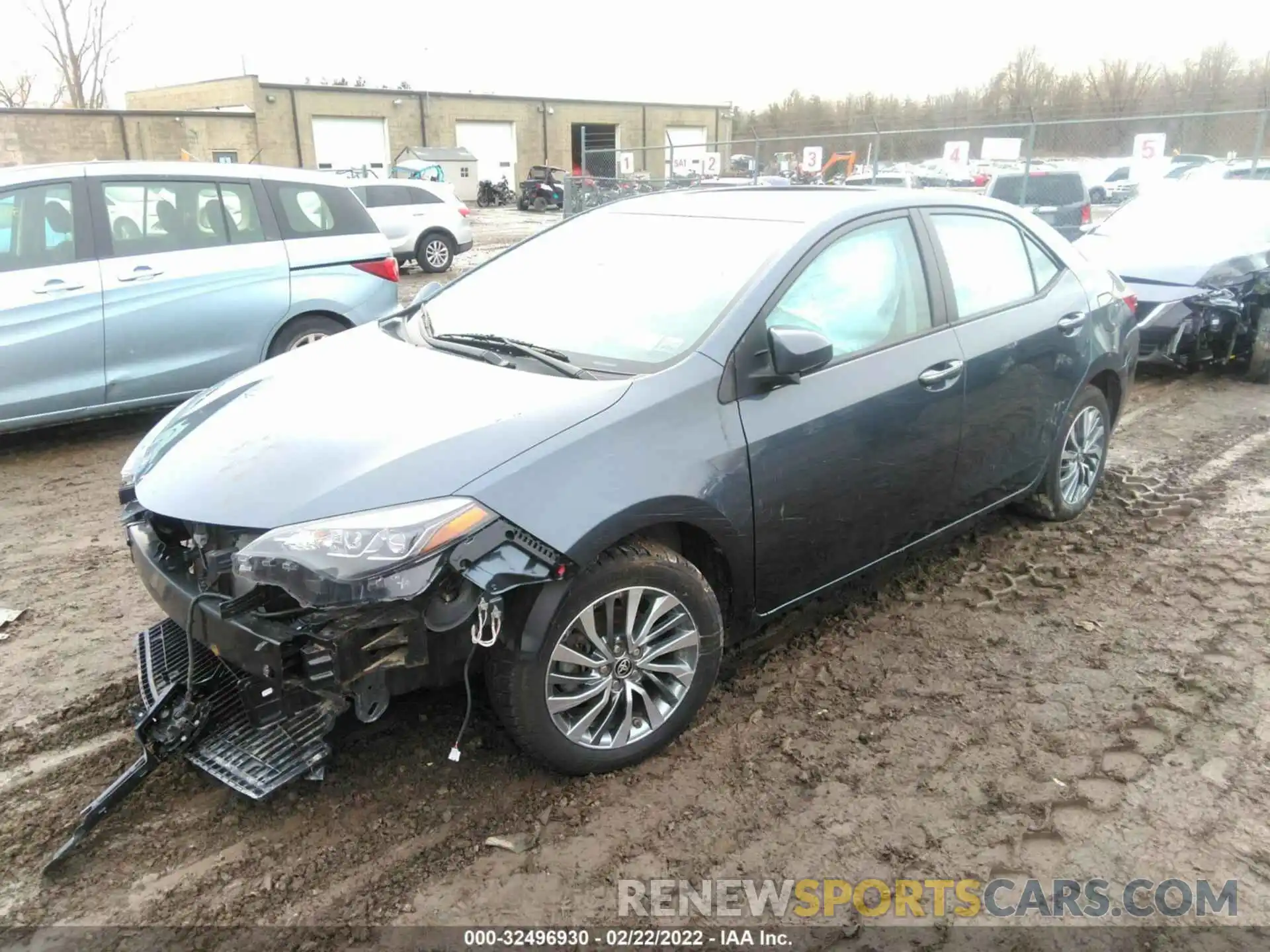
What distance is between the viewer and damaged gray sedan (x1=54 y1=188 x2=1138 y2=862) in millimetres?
2439

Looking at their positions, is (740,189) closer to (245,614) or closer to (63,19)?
(245,614)

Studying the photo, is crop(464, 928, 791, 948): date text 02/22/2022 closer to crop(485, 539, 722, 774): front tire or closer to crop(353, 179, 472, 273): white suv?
crop(485, 539, 722, 774): front tire

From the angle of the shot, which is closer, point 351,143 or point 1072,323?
point 1072,323

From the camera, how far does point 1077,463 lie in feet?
15.4

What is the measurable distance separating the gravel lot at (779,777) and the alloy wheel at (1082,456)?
0.57 metres

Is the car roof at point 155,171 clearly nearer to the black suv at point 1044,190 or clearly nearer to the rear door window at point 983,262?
the rear door window at point 983,262

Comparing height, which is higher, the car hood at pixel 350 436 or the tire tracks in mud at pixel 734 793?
the car hood at pixel 350 436

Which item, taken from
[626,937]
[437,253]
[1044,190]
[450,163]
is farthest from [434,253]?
[450,163]

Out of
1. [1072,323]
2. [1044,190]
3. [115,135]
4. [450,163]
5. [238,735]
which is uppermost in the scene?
[115,135]

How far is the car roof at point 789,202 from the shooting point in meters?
3.50

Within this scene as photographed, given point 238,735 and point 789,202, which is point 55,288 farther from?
point 789,202

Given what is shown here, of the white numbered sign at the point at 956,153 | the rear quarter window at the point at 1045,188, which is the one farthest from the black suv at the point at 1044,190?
the white numbered sign at the point at 956,153

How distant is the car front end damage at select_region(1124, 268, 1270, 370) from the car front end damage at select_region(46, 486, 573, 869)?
690 centimetres

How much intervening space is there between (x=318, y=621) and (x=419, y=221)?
47.9ft
